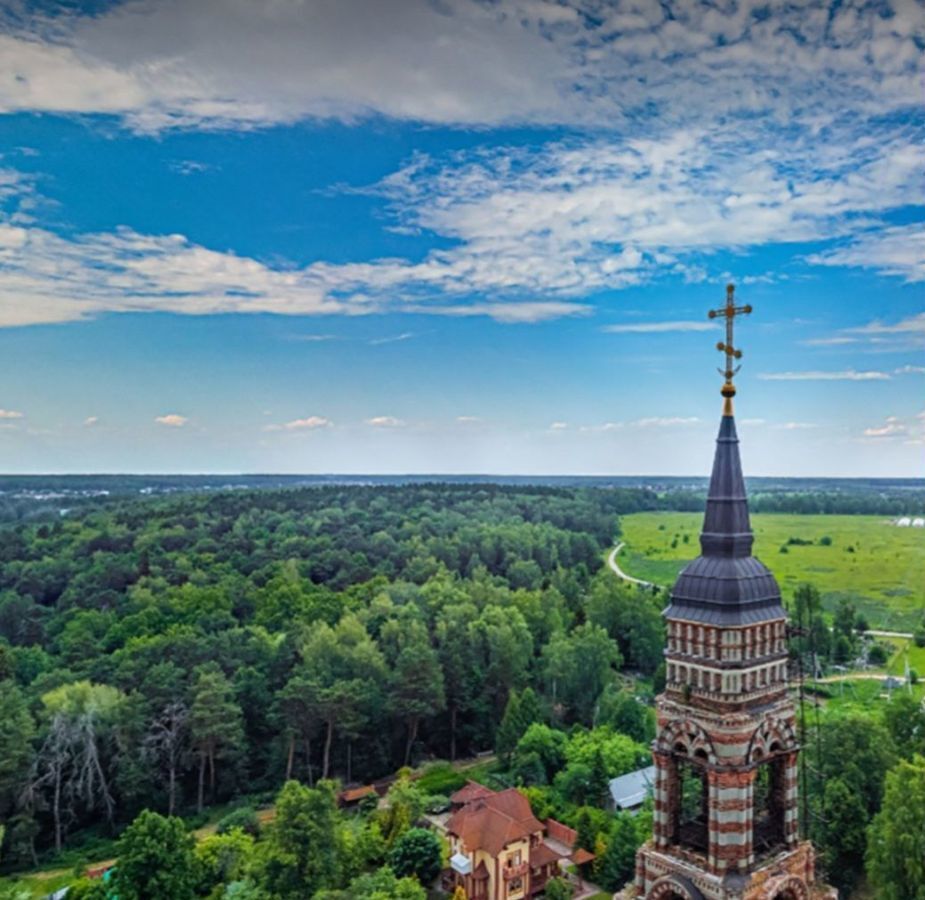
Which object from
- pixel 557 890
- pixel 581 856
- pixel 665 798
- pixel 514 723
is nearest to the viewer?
pixel 665 798

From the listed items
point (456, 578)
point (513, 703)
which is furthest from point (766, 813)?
point (456, 578)

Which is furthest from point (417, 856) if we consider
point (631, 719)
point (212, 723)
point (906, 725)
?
point (906, 725)

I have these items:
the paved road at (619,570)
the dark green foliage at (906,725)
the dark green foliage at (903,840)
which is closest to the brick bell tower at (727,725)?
the dark green foliage at (903,840)

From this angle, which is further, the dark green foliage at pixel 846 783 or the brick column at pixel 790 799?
the dark green foliage at pixel 846 783

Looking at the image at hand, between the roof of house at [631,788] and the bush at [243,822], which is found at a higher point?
the roof of house at [631,788]

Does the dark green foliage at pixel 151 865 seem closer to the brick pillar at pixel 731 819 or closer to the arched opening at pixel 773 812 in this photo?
the brick pillar at pixel 731 819

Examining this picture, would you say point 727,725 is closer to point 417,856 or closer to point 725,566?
point 725,566
